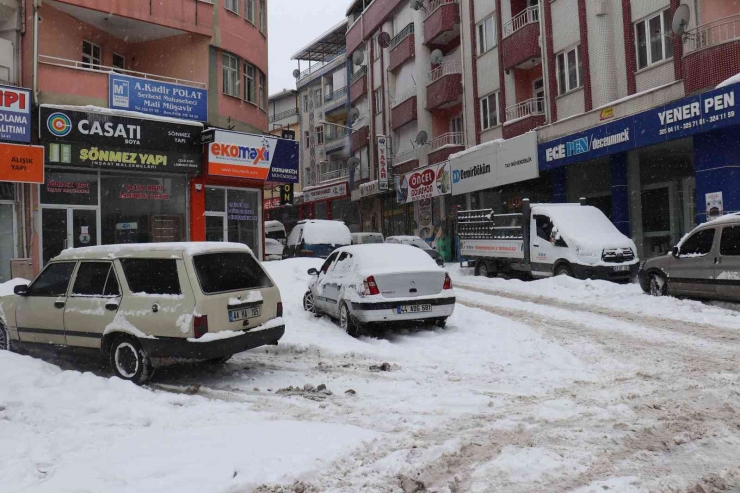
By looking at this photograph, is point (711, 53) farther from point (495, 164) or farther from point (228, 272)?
point (228, 272)

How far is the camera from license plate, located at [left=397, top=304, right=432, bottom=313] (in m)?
9.24

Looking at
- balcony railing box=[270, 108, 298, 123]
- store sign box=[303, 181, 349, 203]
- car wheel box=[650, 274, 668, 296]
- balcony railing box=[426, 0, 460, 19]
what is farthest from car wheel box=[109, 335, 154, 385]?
balcony railing box=[270, 108, 298, 123]

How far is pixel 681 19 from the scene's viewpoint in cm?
1591

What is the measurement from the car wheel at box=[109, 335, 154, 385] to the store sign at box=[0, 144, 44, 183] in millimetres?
10926

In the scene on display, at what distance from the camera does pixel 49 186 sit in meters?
16.8

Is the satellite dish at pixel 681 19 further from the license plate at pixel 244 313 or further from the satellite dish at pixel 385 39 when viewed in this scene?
the satellite dish at pixel 385 39

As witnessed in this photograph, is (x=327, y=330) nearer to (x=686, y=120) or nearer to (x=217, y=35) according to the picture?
(x=686, y=120)

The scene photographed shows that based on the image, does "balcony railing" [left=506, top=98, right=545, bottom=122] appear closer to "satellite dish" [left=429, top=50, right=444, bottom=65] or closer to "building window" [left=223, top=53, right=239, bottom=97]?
"satellite dish" [left=429, top=50, right=444, bottom=65]

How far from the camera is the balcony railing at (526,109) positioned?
77.0 ft

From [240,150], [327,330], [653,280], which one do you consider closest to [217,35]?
[240,150]

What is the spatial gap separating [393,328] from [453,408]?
15.8 ft

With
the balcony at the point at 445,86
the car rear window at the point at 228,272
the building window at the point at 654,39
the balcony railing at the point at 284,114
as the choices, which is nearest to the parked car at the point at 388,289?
the car rear window at the point at 228,272

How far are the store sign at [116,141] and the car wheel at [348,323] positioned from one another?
35.8 feet

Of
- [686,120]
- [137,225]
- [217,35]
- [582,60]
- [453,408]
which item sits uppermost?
[217,35]
